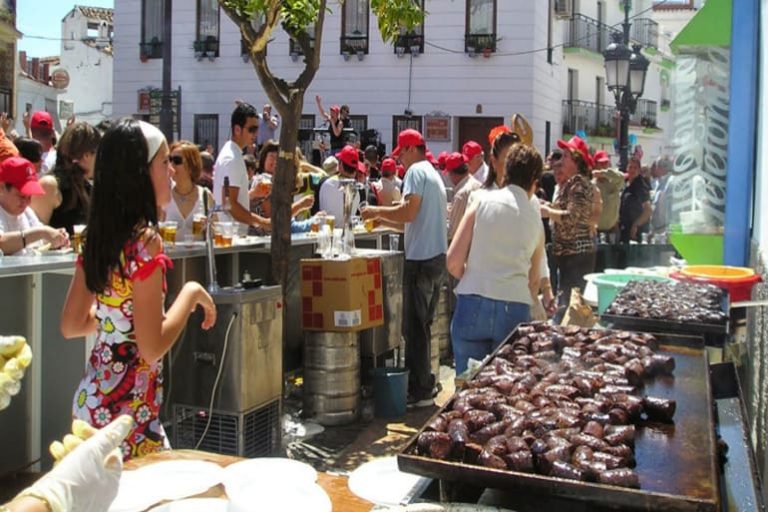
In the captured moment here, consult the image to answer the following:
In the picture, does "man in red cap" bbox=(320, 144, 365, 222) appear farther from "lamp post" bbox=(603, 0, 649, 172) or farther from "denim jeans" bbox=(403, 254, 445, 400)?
"lamp post" bbox=(603, 0, 649, 172)

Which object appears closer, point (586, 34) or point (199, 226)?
point (199, 226)

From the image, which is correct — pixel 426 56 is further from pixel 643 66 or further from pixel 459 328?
pixel 459 328

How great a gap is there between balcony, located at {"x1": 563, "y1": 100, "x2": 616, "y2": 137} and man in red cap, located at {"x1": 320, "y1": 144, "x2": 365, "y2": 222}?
21.0m

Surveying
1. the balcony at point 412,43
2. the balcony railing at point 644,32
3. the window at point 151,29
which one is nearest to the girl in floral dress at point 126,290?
the balcony at point 412,43

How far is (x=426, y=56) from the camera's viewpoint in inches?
968

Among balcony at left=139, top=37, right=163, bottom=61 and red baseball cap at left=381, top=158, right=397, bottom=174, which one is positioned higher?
balcony at left=139, top=37, right=163, bottom=61

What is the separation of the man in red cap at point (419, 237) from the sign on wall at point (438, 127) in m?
17.3

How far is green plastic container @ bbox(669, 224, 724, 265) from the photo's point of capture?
23.6 feet

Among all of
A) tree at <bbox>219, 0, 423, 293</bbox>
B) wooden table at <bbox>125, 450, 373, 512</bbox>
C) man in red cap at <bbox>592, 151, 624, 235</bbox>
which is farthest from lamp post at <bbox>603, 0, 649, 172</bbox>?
wooden table at <bbox>125, 450, 373, 512</bbox>

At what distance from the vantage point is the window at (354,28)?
985 inches

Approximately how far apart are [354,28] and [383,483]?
24.3m

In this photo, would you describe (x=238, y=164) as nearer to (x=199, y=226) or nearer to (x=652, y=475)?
(x=199, y=226)

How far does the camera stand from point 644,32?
3794cm

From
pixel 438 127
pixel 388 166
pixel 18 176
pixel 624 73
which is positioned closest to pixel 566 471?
pixel 18 176
